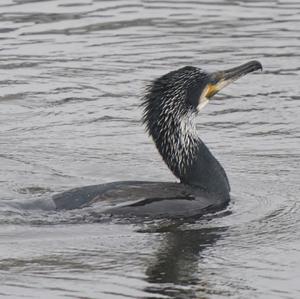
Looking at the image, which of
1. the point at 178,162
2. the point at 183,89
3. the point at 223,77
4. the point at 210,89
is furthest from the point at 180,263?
the point at 223,77

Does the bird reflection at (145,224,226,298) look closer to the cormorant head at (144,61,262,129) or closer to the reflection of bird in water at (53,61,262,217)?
the reflection of bird in water at (53,61,262,217)

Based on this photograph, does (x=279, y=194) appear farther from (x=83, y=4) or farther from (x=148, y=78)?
(x=83, y=4)

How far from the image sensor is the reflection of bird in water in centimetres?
1147

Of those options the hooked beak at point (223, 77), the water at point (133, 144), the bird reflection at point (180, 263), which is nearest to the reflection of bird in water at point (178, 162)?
the hooked beak at point (223, 77)

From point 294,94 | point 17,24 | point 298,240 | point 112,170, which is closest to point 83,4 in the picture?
→ point 17,24

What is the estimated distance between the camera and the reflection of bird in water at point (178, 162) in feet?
37.6

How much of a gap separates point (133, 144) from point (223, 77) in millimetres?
2031

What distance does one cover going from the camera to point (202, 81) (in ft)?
40.3

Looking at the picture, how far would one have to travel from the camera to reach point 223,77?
1245 centimetres

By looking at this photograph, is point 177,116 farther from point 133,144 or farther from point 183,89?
point 133,144

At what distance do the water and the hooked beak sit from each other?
0.83m

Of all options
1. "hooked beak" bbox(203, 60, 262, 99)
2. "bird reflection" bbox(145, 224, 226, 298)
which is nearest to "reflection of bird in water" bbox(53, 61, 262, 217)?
"hooked beak" bbox(203, 60, 262, 99)

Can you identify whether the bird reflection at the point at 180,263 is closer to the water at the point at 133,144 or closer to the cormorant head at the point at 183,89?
the water at the point at 133,144

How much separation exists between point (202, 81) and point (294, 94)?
3.99 m
